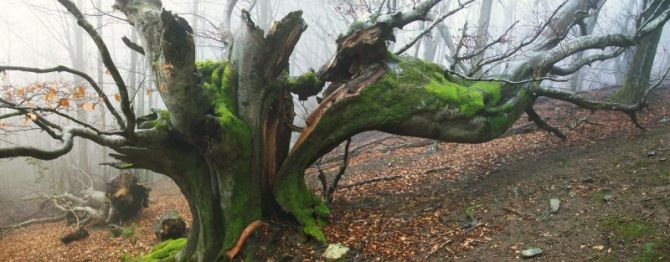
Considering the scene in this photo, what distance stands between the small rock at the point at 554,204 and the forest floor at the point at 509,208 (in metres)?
0.05

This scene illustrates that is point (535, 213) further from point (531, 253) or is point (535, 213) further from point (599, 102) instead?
point (599, 102)

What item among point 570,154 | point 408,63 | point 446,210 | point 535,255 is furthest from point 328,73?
point 570,154

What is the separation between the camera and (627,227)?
478 cm

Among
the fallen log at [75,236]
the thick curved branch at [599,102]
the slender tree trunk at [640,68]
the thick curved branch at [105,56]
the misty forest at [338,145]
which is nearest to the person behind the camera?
the thick curved branch at [105,56]

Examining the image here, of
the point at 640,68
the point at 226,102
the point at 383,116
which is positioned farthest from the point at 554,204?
the point at 640,68

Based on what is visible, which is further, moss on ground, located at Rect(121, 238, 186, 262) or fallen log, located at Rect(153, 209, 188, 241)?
fallen log, located at Rect(153, 209, 188, 241)

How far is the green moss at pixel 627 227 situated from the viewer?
4.57 m

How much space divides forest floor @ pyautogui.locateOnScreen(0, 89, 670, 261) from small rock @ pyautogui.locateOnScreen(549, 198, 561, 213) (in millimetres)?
47

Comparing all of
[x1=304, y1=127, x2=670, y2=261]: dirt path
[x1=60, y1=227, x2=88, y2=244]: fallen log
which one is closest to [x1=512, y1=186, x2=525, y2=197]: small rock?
[x1=304, y1=127, x2=670, y2=261]: dirt path

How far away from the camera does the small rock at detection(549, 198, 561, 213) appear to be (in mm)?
5605

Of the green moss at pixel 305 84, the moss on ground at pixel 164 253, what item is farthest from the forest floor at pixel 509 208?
the green moss at pixel 305 84

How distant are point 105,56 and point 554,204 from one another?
230 inches

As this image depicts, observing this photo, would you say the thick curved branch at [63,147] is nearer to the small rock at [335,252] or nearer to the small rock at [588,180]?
the small rock at [335,252]

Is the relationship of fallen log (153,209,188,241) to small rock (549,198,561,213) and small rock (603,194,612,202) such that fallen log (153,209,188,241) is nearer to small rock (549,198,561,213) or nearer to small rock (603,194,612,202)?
small rock (549,198,561,213)
